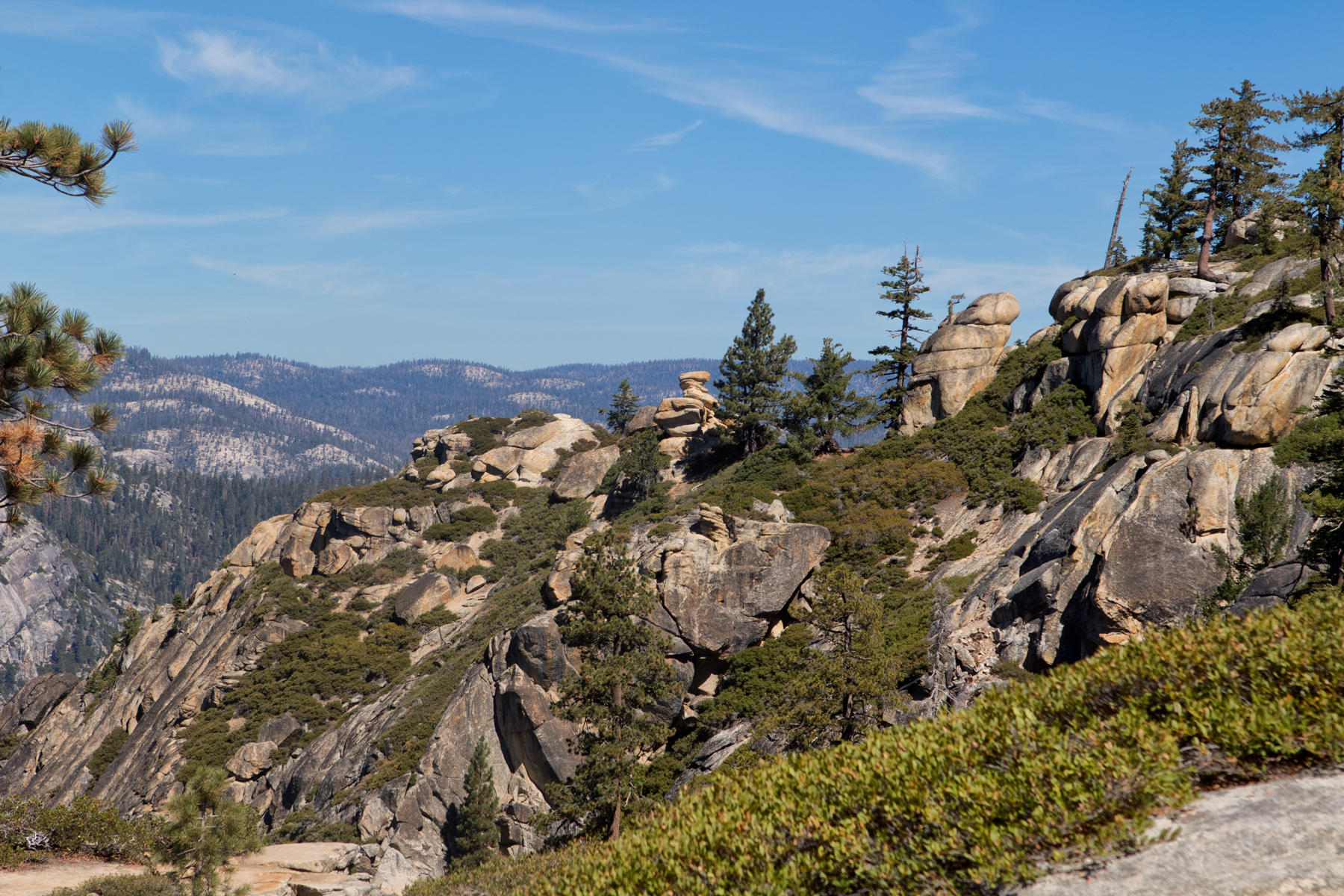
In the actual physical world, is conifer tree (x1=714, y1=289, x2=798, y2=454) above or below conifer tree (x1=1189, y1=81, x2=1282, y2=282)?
below

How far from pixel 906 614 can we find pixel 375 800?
31.1 meters

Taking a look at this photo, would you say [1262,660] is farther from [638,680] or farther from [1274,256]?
[1274,256]

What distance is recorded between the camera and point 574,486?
3228 inches

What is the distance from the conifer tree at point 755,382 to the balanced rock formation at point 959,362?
11.9 m

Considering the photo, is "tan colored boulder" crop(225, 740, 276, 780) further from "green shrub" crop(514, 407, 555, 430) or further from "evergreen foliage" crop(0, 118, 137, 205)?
"evergreen foliage" crop(0, 118, 137, 205)

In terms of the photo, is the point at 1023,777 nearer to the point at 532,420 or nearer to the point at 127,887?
the point at 127,887

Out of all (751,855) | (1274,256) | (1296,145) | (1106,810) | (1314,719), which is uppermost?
(1296,145)

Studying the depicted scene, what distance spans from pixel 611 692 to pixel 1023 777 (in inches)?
938

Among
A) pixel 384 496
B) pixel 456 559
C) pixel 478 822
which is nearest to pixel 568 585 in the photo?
pixel 478 822

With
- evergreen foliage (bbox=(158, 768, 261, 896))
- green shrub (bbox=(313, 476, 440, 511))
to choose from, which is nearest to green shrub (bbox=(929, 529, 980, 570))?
evergreen foliage (bbox=(158, 768, 261, 896))

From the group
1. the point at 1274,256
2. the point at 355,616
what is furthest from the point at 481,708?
the point at 1274,256

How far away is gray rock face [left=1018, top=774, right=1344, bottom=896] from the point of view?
26.7 feet

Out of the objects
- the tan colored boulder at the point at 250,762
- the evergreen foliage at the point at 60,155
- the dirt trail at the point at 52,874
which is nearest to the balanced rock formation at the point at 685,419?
the tan colored boulder at the point at 250,762

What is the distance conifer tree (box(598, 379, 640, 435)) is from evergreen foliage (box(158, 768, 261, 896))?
244ft
